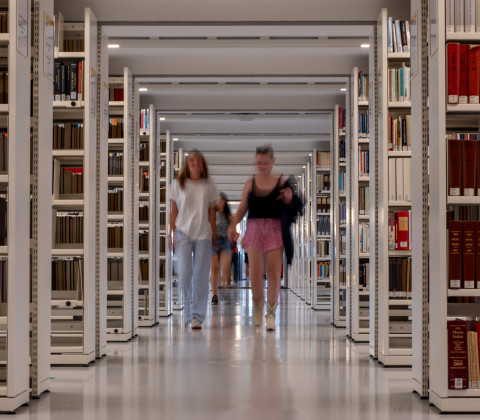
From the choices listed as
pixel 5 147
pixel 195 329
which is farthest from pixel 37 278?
pixel 195 329

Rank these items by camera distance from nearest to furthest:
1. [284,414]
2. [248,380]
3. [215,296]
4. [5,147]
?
[284,414] → [5,147] → [248,380] → [215,296]

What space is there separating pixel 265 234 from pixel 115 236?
4.88 ft

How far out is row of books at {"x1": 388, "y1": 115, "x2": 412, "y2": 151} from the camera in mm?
5695

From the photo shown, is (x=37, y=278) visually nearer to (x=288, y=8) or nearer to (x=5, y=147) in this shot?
(x=5, y=147)

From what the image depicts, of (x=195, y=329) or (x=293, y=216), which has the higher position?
(x=293, y=216)

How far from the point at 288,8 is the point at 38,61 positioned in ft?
7.88

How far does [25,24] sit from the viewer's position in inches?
151

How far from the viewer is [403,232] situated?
5473 millimetres

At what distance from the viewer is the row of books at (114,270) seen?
7.08m

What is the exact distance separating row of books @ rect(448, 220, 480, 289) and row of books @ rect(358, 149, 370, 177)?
141 inches

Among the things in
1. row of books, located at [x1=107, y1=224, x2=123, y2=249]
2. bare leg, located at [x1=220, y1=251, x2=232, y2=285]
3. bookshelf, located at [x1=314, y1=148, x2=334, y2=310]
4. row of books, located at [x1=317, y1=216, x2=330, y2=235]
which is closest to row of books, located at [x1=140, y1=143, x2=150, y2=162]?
row of books, located at [x1=107, y1=224, x2=123, y2=249]

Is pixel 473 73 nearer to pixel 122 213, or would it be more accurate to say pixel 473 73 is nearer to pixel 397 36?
pixel 397 36

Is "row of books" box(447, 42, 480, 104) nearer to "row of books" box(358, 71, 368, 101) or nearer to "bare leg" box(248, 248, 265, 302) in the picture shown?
"bare leg" box(248, 248, 265, 302)

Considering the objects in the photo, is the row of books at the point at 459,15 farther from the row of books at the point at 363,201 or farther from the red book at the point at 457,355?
the row of books at the point at 363,201
